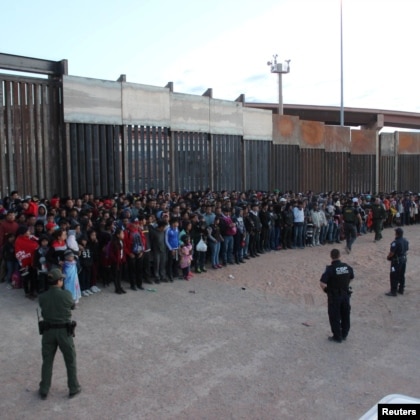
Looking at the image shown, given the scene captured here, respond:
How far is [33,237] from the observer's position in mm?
9703

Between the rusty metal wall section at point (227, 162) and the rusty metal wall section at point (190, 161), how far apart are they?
1.64ft

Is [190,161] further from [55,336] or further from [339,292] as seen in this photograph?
[55,336]

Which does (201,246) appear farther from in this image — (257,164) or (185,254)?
(257,164)

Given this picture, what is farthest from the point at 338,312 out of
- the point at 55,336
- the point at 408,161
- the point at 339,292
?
the point at 408,161

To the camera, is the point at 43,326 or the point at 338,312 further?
the point at 338,312

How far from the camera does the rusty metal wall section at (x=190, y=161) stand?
20328mm

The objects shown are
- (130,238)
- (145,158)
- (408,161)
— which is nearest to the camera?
(130,238)

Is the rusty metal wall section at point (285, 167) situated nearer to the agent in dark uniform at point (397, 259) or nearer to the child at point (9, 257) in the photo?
the agent in dark uniform at point (397, 259)

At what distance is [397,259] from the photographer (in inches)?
431

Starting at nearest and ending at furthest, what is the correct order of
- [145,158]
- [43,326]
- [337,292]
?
[43,326]
[337,292]
[145,158]

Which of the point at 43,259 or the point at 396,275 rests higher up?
the point at 43,259

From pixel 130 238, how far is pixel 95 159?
755 cm

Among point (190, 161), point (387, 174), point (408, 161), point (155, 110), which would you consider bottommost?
point (387, 174)

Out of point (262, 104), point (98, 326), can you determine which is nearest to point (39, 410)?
point (98, 326)
